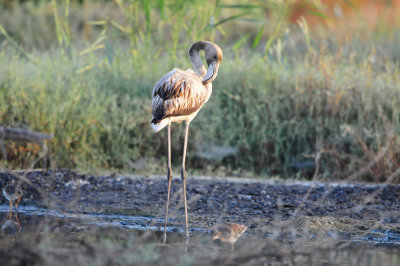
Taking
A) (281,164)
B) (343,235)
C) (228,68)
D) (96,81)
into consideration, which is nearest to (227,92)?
(228,68)

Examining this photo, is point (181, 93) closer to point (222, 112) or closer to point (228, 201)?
point (228, 201)

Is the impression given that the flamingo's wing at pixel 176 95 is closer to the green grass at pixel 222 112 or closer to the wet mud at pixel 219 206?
the wet mud at pixel 219 206

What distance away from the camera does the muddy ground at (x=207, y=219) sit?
4.27m

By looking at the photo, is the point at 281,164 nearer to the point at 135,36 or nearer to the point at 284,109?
the point at 284,109

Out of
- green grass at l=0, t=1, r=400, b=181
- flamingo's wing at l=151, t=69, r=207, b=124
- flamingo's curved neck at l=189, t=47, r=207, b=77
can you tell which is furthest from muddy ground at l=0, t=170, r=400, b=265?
flamingo's curved neck at l=189, t=47, r=207, b=77

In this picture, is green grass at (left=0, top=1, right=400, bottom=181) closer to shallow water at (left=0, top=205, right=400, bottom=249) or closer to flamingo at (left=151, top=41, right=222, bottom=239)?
shallow water at (left=0, top=205, right=400, bottom=249)

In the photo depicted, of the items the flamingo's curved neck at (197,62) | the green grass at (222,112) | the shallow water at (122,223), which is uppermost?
the flamingo's curved neck at (197,62)

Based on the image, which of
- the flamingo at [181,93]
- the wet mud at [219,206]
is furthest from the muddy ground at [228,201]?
the flamingo at [181,93]

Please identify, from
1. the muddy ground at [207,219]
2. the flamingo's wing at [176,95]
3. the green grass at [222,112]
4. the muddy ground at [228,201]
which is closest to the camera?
the muddy ground at [207,219]

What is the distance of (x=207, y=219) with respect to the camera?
5711mm

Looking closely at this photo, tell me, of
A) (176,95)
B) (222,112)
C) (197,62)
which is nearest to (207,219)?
(176,95)

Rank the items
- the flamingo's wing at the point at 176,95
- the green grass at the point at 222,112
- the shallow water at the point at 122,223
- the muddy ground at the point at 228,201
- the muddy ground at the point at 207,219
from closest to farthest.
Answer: the muddy ground at the point at 207,219 → the shallow water at the point at 122,223 → the flamingo's wing at the point at 176,95 → the muddy ground at the point at 228,201 → the green grass at the point at 222,112

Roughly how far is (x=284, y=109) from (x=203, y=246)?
4746 millimetres

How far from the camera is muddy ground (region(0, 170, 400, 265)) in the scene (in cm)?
427
